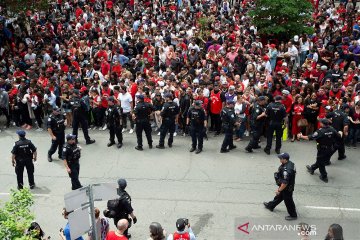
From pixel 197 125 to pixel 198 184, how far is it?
2040 mm

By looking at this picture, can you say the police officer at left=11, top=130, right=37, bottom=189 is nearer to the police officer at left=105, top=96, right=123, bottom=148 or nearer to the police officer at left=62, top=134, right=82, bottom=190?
the police officer at left=62, top=134, right=82, bottom=190

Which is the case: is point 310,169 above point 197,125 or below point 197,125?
below

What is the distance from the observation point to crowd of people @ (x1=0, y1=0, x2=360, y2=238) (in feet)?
50.4

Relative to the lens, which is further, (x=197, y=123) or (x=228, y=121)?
(x=197, y=123)

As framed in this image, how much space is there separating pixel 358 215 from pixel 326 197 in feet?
3.11

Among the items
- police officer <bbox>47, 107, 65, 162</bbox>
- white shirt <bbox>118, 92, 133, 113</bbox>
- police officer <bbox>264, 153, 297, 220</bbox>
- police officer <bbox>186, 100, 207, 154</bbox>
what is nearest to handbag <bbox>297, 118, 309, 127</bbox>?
police officer <bbox>186, 100, 207, 154</bbox>

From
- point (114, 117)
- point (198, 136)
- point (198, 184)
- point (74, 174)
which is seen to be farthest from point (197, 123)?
point (74, 174)

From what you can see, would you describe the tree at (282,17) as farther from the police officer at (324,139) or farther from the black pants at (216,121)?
the police officer at (324,139)

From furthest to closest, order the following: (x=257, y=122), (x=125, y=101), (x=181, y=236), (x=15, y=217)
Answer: (x=125, y=101) < (x=257, y=122) < (x=181, y=236) < (x=15, y=217)

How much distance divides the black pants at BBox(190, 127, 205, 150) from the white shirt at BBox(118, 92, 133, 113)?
2.48 meters

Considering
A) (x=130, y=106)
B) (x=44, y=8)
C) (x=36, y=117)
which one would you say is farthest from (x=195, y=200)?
(x=44, y=8)

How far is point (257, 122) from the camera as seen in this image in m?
14.5

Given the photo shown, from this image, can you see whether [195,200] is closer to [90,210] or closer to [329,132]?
[329,132]

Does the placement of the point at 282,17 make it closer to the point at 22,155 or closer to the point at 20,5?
the point at 20,5
